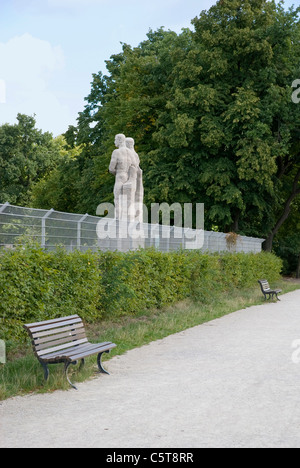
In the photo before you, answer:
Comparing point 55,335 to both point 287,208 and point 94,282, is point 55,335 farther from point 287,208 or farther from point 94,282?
point 287,208

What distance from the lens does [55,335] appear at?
26.5ft

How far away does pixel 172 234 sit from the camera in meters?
22.1

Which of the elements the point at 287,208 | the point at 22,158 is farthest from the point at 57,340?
the point at 22,158

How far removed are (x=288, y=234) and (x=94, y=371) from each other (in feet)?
122

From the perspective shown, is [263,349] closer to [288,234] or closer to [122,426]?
[122,426]

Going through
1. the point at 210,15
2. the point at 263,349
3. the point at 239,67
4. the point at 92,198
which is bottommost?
the point at 263,349

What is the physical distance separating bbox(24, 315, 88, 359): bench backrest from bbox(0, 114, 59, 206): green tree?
45058mm

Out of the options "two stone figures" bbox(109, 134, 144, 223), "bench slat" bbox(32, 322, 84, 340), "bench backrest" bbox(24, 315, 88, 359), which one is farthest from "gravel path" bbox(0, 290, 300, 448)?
"two stone figures" bbox(109, 134, 144, 223)

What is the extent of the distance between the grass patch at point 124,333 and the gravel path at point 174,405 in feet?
0.97

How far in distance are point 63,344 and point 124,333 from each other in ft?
11.7

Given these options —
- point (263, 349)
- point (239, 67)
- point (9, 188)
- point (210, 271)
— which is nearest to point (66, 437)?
point (263, 349)

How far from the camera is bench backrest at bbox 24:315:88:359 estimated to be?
761 cm

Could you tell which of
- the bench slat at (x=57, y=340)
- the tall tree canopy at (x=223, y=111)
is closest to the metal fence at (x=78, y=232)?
the bench slat at (x=57, y=340)

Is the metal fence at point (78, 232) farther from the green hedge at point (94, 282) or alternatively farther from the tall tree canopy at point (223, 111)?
the tall tree canopy at point (223, 111)
